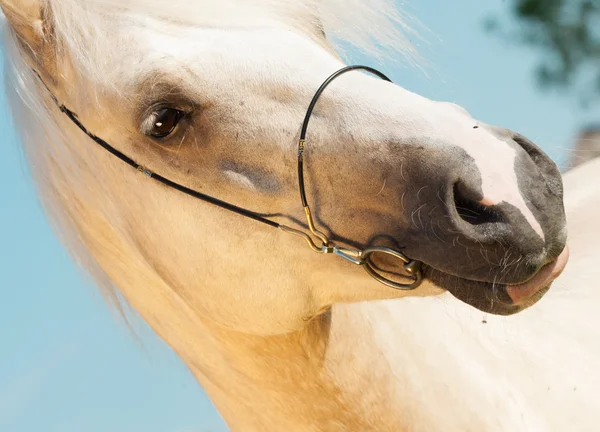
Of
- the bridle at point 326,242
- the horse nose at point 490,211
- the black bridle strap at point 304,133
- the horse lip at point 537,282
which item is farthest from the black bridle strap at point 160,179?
the horse lip at point 537,282

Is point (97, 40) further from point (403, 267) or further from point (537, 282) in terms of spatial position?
point (537, 282)

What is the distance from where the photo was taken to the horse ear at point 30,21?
1.90 m

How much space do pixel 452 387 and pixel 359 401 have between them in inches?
9.7

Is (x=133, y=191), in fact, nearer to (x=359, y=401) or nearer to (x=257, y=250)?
(x=257, y=250)

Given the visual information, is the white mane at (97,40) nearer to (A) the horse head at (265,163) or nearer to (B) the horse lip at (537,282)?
(A) the horse head at (265,163)

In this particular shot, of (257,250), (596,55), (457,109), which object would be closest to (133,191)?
(257,250)

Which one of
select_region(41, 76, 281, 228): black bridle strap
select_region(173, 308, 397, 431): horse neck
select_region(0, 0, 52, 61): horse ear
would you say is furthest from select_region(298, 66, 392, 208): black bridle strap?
select_region(0, 0, 52, 61): horse ear

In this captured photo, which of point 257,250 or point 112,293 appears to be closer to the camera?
point 257,250

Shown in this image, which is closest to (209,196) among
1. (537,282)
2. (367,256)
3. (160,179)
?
(160,179)

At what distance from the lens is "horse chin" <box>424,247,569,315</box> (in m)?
1.54

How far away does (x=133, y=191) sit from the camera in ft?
6.22

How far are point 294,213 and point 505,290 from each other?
49 cm

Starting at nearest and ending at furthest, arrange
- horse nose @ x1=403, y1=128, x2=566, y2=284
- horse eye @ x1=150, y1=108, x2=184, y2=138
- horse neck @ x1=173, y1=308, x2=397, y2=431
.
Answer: horse nose @ x1=403, y1=128, x2=566, y2=284 → horse eye @ x1=150, y1=108, x2=184, y2=138 → horse neck @ x1=173, y1=308, x2=397, y2=431

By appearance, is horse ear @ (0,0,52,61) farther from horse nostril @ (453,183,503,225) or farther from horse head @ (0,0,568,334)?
horse nostril @ (453,183,503,225)
